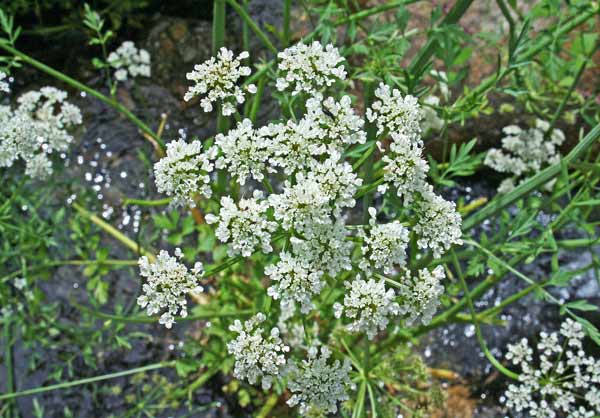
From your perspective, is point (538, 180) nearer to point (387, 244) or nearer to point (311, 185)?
point (387, 244)

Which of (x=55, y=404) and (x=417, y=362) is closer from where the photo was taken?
(x=417, y=362)

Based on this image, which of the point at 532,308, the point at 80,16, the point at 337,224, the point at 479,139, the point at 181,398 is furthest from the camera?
the point at 80,16

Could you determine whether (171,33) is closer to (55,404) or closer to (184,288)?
(55,404)

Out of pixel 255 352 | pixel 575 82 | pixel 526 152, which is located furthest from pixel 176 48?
pixel 255 352

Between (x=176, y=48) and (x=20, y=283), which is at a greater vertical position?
(x=176, y=48)

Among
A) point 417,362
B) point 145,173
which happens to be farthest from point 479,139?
point 145,173

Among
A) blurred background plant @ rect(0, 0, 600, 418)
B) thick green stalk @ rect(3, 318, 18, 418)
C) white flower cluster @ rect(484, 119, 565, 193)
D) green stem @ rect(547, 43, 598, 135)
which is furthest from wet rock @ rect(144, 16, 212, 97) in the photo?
green stem @ rect(547, 43, 598, 135)

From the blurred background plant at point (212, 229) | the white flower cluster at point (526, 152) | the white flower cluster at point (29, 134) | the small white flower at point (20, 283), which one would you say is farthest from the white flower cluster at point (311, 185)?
the small white flower at point (20, 283)

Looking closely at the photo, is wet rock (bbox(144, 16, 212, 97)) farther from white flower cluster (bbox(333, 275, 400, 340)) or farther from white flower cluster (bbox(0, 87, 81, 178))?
white flower cluster (bbox(333, 275, 400, 340))

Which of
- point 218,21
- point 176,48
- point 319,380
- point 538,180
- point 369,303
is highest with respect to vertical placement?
point 176,48
